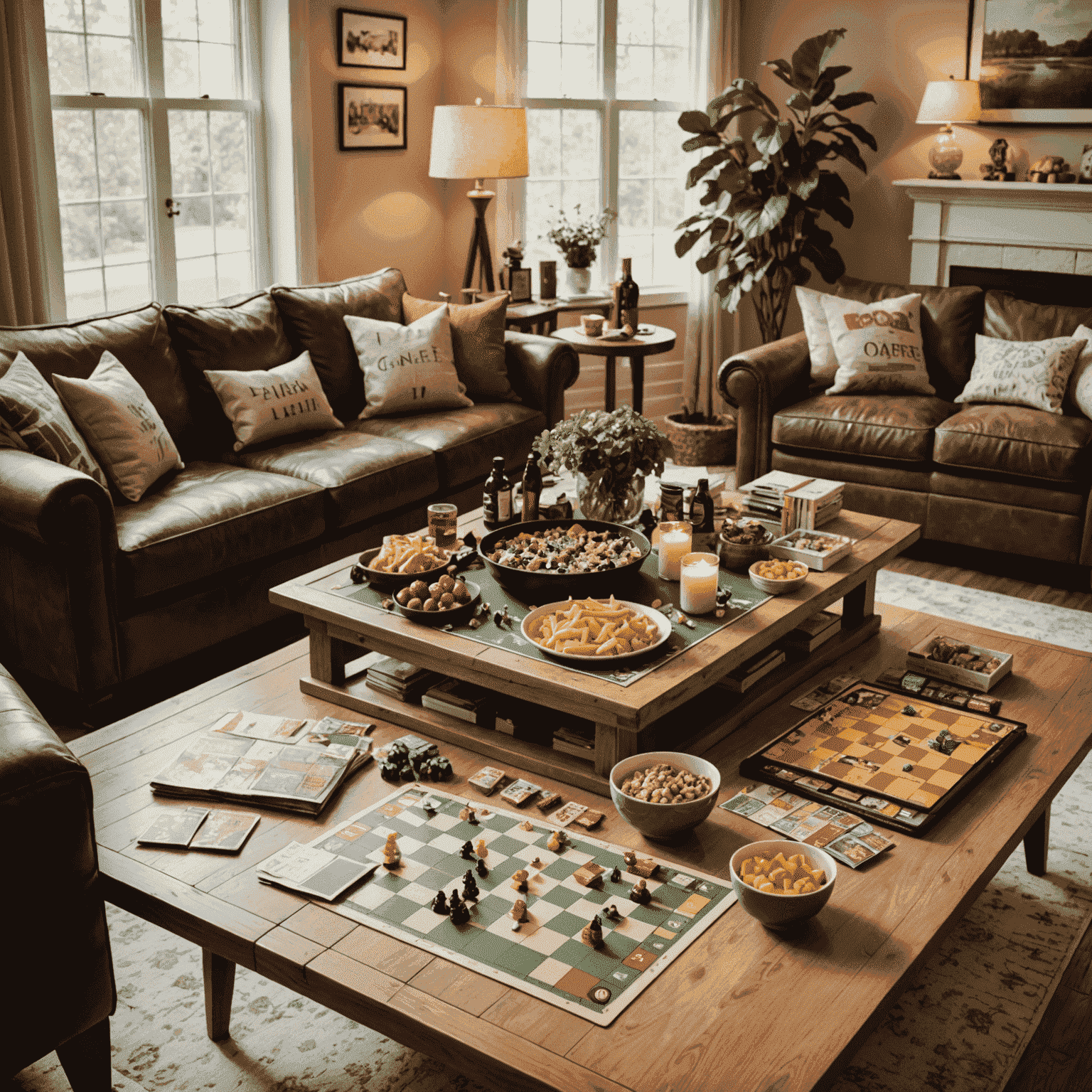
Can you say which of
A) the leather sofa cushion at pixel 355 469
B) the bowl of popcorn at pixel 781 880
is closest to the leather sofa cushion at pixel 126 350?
the leather sofa cushion at pixel 355 469

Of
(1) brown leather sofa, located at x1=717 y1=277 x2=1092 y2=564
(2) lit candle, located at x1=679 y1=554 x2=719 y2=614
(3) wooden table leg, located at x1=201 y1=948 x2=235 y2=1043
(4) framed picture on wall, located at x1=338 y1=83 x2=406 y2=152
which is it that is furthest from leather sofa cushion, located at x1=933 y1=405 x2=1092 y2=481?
(3) wooden table leg, located at x1=201 y1=948 x2=235 y2=1043

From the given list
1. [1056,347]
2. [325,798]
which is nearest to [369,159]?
[1056,347]

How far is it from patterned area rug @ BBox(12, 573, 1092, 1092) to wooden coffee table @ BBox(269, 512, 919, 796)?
59 centimetres

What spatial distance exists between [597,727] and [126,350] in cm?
237

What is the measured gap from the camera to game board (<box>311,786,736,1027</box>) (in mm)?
1729

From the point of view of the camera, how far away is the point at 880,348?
480 cm

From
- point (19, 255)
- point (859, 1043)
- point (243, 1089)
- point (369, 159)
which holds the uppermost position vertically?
point (369, 159)

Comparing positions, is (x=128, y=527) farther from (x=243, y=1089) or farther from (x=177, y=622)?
(x=243, y=1089)

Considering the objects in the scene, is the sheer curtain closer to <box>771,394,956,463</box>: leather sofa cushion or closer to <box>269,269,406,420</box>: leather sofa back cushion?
A: <box>771,394,956,463</box>: leather sofa cushion

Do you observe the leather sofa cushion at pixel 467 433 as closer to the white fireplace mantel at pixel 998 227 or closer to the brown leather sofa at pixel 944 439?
the brown leather sofa at pixel 944 439

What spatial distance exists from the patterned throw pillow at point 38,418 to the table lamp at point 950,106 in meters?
4.15

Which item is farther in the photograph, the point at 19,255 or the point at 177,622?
the point at 19,255

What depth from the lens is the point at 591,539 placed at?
288cm

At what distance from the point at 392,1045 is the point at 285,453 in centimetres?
236
